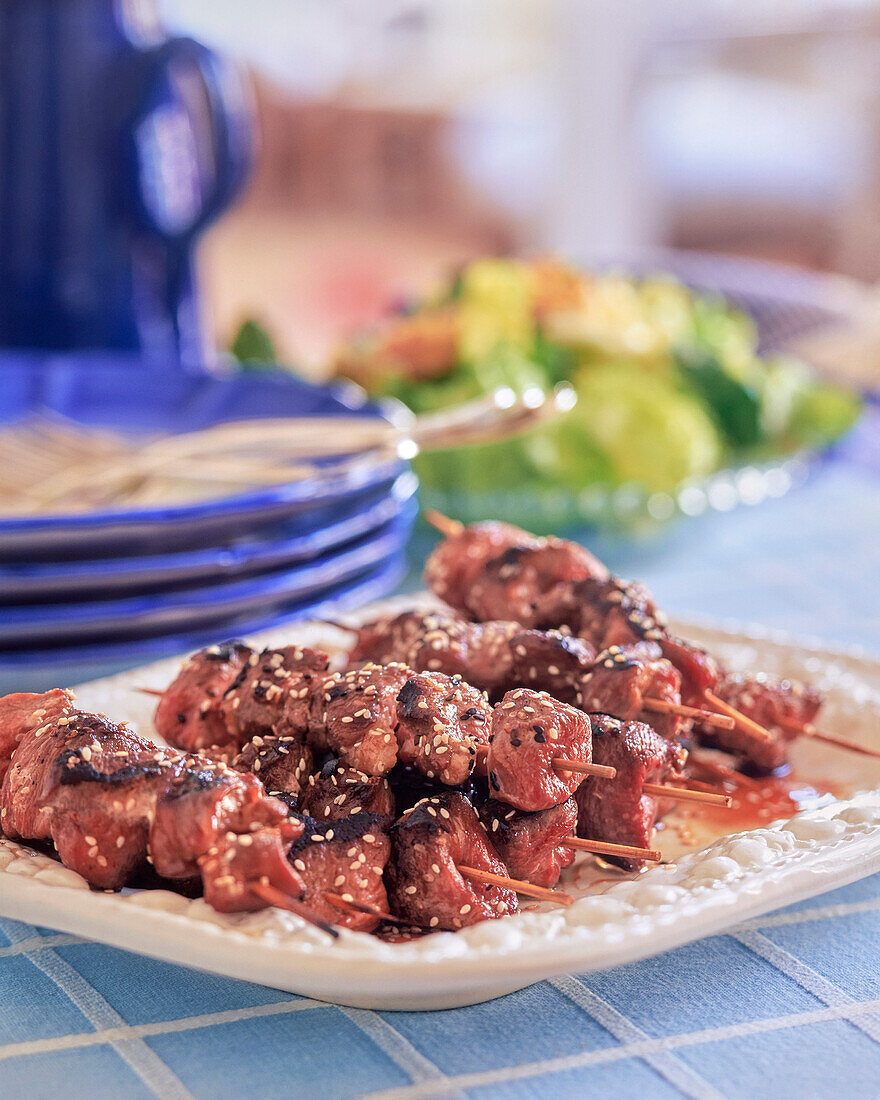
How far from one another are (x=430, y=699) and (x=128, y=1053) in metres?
0.33

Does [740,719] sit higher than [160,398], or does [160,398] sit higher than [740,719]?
[160,398]

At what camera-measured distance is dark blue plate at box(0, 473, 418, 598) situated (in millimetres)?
1350

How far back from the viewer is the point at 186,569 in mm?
1414

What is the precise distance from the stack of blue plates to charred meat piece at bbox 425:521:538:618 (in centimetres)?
22

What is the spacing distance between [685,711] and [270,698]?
0.36 meters

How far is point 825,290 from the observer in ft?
12.7

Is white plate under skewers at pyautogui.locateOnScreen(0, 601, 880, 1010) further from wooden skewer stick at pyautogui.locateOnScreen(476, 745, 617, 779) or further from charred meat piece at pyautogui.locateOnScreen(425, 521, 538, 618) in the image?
charred meat piece at pyautogui.locateOnScreen(425, 521, 538, 618)

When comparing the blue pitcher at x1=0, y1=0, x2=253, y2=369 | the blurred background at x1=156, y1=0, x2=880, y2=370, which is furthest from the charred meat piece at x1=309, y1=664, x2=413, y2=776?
the blurred background at x1=156, y1=0, x2=880, y2=370

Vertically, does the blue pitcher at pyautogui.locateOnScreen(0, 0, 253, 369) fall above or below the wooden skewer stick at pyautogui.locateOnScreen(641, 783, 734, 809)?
above

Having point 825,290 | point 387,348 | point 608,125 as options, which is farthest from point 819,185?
point 387,348

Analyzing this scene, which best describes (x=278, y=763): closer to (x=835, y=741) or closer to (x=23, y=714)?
(x=23, y=714)

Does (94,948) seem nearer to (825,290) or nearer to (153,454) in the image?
(153,454)

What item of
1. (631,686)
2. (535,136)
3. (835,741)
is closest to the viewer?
(631,686)

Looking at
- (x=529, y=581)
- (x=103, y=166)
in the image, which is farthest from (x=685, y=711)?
(x=103, y=166)
